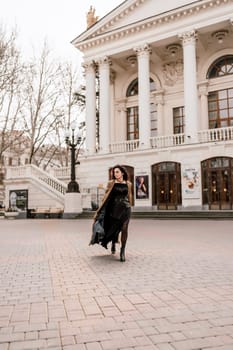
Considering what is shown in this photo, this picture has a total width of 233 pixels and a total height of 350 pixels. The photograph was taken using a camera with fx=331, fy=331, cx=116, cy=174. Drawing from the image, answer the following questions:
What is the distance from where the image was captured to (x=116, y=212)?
651 centimetres

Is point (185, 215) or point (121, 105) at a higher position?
point (121, 105)

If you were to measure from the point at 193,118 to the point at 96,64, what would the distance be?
36.1 feet

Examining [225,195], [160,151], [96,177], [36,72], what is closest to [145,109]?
[160,151]

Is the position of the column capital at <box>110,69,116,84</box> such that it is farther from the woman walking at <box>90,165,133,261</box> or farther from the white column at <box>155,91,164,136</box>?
the woman walking at <box>90,165,133,261</box>

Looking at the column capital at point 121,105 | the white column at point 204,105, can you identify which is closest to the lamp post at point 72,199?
the column capital at point 121,105

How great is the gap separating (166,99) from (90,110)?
6.84 metres

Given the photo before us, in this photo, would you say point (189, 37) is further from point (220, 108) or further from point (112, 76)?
point (112, 76)

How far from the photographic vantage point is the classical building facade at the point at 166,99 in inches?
919

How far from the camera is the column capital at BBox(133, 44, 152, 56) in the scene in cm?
2656

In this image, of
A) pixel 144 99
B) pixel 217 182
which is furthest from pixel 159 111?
pixel 217 182

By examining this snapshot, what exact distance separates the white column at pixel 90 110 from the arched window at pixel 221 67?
10.0 m

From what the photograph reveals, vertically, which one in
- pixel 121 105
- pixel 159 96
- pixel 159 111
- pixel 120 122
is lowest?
pixel 120 122

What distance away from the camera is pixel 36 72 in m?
33.9

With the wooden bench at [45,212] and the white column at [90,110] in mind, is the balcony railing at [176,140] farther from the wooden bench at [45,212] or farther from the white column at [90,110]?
the wooden bench at [45,212]
